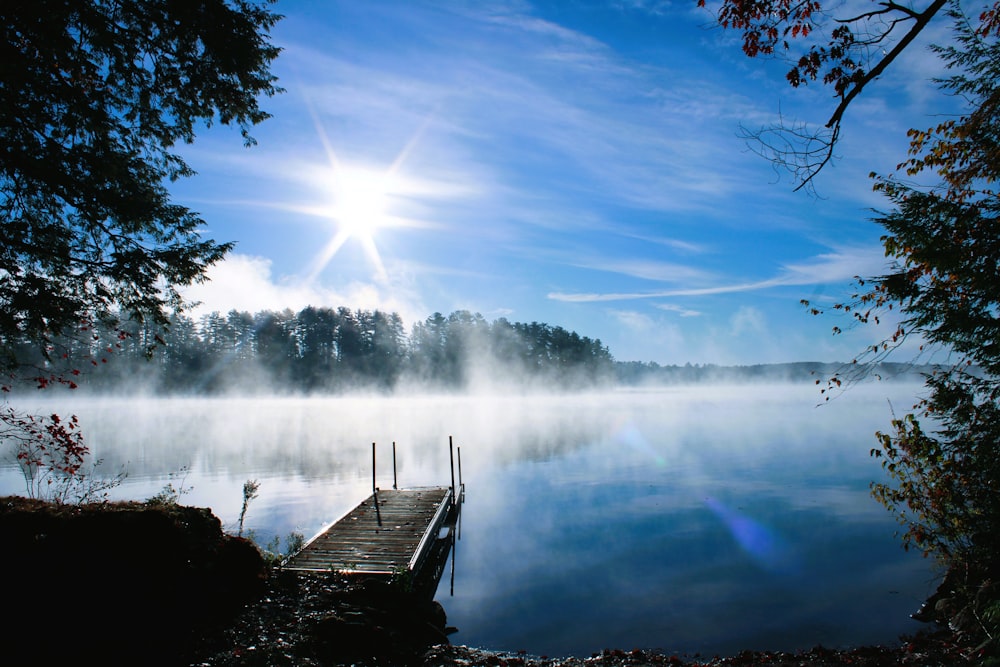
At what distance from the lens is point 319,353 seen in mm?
97750

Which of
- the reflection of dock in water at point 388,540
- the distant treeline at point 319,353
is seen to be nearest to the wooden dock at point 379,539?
the reflection of dock in water at point 388,540

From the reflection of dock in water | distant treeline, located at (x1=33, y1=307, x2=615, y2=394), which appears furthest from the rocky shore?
distant treeline, located at (x1=33, y1=307, x2=615, y2=394)

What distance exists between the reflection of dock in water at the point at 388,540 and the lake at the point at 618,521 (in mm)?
980

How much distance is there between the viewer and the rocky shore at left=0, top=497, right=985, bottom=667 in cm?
553

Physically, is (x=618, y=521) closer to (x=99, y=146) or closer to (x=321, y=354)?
(x=99, y=146)

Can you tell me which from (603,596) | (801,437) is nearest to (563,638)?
(603,596)

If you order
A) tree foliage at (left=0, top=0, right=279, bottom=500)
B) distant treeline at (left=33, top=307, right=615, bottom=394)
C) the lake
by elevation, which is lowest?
the lake

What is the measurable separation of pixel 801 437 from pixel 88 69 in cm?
5112

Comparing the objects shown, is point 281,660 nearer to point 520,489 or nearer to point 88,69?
point 88,69

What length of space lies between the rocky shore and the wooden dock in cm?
180

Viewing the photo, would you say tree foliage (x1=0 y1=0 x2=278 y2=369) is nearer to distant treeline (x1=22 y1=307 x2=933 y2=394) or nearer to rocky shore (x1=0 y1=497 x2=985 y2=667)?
rocky shore (x1=0 y1=497 x2=985 y2=667)

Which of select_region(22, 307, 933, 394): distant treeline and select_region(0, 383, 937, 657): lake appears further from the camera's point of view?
select_region(22, 307, 933, 394): distant treeline

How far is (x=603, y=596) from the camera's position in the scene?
13.3 metres

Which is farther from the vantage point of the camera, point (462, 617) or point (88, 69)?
point (462, 617)
